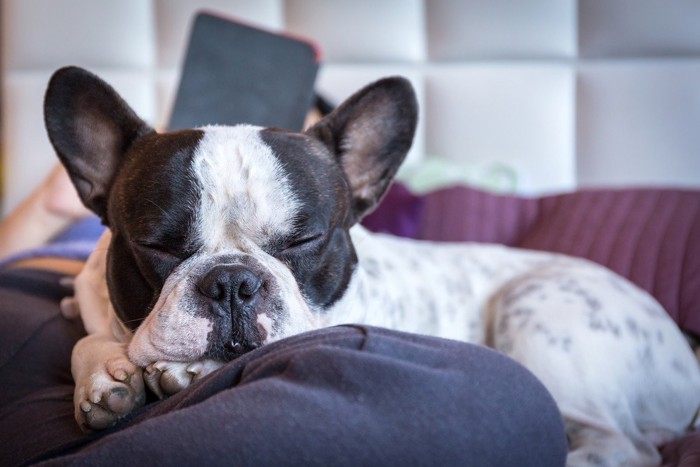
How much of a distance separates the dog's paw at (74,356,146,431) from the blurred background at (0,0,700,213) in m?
1.74

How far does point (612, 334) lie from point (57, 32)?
2.66m

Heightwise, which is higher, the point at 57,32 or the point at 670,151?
the point at 57,32

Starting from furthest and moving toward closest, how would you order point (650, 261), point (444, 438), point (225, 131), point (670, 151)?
point (670, 151) < point (650, 261) < point (225, 131) < point (444, 438)

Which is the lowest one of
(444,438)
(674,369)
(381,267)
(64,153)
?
(674,369)

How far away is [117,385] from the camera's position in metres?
1.07

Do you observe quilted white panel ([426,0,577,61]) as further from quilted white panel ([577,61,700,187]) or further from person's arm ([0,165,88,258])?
person's arm ([0,165,88,258])

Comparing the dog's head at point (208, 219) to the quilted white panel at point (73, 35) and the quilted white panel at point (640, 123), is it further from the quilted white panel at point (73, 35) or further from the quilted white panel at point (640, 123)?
the quilted white panel at point (73, 35)

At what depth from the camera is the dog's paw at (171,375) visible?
1099mm

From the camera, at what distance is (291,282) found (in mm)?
1230

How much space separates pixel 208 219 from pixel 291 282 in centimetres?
17

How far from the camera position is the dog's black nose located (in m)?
1.12

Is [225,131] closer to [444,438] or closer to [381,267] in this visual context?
[381,267]

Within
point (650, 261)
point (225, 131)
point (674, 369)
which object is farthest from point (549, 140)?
point (225, 131)

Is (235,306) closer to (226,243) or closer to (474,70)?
(226,243)
